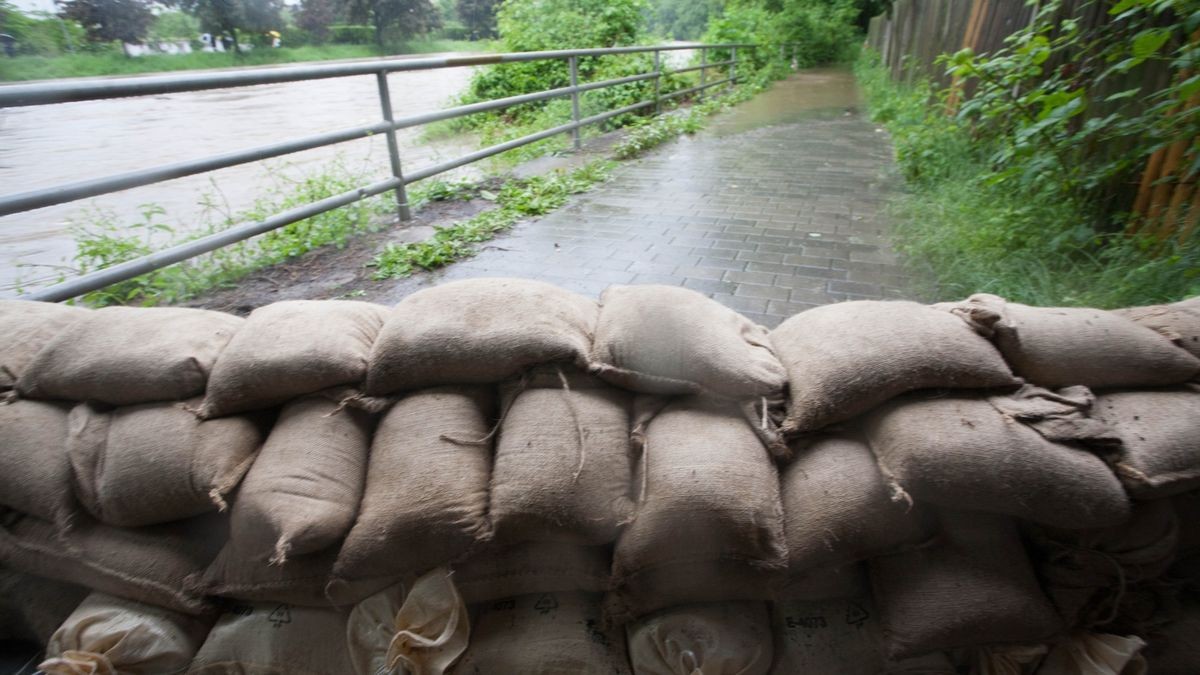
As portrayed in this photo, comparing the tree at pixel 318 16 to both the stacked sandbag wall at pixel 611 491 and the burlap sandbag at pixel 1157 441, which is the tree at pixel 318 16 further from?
the burlap sandbag at pixel 1157 441

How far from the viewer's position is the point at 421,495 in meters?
1.35

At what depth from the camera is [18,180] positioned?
9.09 ft

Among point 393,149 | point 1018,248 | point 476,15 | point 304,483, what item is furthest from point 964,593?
point 476,15

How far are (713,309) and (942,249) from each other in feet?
8.50

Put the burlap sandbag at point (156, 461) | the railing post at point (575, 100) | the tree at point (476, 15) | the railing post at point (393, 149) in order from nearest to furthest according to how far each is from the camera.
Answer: the burlap sandbag at point (156, 461) < the railing post at point (393, 149) < the railing post at point (575, 100) < the tree at point (476, 15)

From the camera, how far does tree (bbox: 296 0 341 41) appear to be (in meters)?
3.50

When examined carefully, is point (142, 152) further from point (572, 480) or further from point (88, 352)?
point (572, 480)

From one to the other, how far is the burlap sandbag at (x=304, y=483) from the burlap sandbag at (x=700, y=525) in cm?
63

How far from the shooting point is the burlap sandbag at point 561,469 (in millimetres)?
1315

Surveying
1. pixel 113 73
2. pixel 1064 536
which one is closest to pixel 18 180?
pixel 113 73

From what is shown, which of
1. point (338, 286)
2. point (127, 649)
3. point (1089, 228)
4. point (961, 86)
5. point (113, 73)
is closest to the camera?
point (127, 649)

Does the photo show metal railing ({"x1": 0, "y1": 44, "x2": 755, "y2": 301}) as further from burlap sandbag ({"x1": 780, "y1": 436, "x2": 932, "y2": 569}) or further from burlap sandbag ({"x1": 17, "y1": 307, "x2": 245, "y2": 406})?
burlap sandbag ({"x1": 780, "y1": 436, "x2": 932, "y2": 569})

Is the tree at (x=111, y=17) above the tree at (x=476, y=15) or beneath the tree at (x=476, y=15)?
beneath

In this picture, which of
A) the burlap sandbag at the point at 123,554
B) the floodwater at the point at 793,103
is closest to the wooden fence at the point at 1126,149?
the floodwater at the point at 793,103
